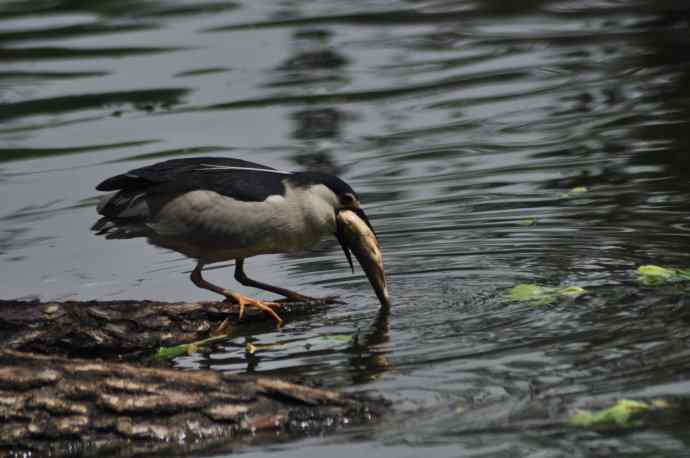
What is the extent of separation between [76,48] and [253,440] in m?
13.2

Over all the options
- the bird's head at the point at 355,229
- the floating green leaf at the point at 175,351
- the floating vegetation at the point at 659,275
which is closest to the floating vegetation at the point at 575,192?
the floating vegetation at the point at 659,275

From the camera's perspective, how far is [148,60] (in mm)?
17109

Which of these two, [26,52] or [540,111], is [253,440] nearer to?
[540,111]

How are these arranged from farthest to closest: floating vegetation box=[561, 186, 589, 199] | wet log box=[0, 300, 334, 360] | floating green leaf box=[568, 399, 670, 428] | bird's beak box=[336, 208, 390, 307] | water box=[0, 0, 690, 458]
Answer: floating vegetation box=[561, 186, 589, 199] < bird's beak box=[336, 208, 390, 307] < wet log box=[0, 300, 334, 360] < water box=[0, 0, 690, 458] < floating green leaf box=[568, 399, 670, 428]

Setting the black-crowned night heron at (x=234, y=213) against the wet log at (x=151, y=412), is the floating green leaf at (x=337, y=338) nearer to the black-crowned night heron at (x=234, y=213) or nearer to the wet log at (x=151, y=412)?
the black-crowned night heron at (x=234, y=213)

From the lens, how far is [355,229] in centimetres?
820

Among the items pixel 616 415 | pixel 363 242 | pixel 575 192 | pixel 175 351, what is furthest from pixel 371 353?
pixel 575 192

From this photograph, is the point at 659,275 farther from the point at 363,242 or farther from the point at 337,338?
the point at 337,338

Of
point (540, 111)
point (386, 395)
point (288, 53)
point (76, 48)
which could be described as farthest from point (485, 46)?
point (386, 395)

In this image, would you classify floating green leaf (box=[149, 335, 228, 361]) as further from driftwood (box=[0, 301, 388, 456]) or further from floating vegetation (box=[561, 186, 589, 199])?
floating vegetation (box=[561, 186, 589, 199])

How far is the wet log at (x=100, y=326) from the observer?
711 cm

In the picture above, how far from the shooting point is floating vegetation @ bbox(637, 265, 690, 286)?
770 centimetres

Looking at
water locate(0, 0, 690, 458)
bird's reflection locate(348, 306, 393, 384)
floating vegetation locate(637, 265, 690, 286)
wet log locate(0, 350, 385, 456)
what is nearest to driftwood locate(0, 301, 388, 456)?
wet log locate(0, 350, 385, 456)

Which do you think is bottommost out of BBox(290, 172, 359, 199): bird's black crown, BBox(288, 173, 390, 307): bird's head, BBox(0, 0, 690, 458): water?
BBox(0, 0, 690, 458): water
